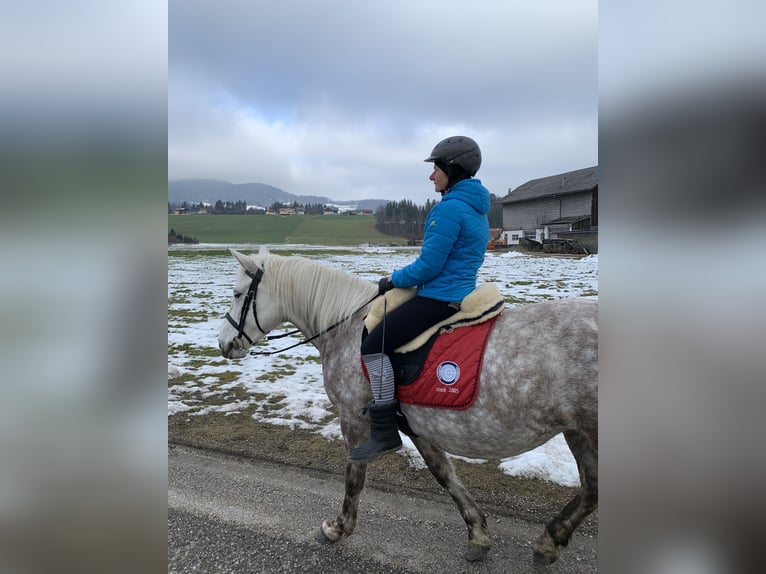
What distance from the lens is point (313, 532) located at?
10.8 feet

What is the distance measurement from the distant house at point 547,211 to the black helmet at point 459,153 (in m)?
21.5

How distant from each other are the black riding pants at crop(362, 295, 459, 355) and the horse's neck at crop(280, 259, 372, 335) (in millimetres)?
578

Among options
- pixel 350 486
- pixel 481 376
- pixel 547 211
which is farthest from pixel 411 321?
pixel 547 211

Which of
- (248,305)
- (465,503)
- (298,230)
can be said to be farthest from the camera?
(298,230)

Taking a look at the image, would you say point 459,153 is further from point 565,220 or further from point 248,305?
point 565,220

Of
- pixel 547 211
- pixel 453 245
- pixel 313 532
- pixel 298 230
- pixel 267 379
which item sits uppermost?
pixel 547 211

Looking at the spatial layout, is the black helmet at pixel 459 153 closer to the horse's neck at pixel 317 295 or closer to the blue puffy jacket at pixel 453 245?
the blue puffy jacket at pixel 453 245

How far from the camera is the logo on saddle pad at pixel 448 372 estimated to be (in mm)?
2682

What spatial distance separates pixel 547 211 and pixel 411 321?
29895mm

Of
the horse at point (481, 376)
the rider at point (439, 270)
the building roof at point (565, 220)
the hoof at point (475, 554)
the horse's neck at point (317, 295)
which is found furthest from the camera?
the building roof at point (565, 220)

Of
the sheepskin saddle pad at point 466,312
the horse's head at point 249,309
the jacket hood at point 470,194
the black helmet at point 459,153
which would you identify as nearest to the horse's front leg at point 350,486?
the sheepskin saddle pad at point 466,312

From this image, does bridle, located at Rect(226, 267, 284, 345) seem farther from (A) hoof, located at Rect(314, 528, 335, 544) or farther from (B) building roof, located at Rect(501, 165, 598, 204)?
(B) building roof, located at Rect(501, 165, 598, 204)

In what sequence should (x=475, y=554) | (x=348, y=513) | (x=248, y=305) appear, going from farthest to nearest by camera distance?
1. (x=248, y=305)
2. (x=348, y=513)
3. (x=475, y=554)
